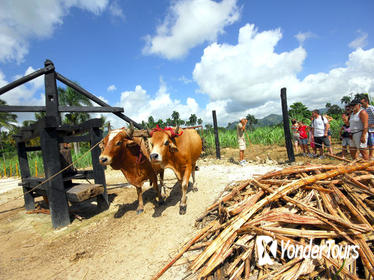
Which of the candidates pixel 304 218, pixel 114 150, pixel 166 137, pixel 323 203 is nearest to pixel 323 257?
pixel 304 218

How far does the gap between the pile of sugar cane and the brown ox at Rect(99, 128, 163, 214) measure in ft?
7.02

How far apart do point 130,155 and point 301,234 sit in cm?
345

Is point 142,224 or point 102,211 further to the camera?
point 102,211

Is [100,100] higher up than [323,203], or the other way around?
[100,100]

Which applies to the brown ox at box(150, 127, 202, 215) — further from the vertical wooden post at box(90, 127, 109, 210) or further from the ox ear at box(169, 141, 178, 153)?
the vertical wooden post at box(90, 127, 109, 210)

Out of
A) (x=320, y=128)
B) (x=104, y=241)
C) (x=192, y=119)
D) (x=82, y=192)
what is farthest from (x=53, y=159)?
(x=192, y=119)

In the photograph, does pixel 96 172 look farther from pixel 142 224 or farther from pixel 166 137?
pixel 166 137

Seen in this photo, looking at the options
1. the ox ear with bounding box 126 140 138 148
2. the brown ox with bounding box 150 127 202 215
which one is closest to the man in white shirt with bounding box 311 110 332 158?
the brown ox with bounding box 150 127 202 215

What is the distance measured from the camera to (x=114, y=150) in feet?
12.5

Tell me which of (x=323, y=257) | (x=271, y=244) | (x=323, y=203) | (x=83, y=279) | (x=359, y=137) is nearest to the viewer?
(x=323, y=257)

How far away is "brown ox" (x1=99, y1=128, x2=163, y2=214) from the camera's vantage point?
3.87 metres

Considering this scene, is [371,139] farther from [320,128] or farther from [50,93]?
[50,93]

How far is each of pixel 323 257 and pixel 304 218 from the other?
1.34ft

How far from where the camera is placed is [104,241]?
11.1 ft
